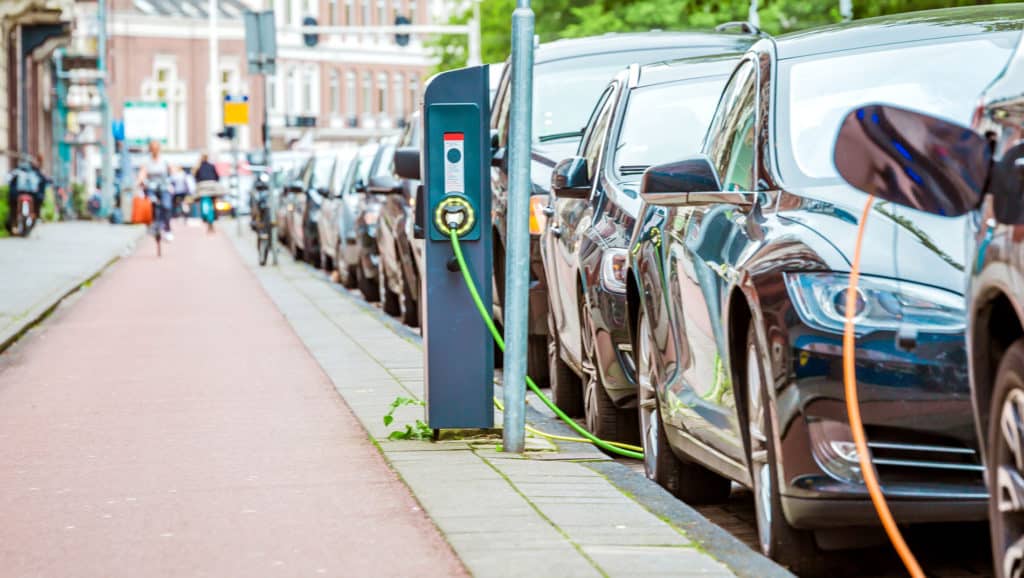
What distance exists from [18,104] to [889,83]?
45175 mm

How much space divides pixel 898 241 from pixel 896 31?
189cm

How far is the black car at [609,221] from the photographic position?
8.96 meters

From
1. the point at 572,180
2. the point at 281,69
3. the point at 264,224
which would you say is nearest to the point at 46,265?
the point at 264,224

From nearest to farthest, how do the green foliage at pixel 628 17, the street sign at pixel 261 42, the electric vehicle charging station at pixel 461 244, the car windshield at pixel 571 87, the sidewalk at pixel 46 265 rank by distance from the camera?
1. the electric vehicle charging station at pixel 461 244
2. the car windshield at pixel 571 87
3. the sidewalk at pixel 46 265
4. the street sign at pixel 261 42
5. the green foliage at pixel 628 17

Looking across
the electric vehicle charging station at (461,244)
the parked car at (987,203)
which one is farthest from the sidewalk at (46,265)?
the parked car at (987,203)

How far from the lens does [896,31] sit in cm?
747

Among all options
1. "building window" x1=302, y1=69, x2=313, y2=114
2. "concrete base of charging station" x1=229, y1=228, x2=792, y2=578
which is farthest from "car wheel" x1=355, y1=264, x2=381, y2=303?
"building window" x1=302, y1=69, x2=313, y2=114

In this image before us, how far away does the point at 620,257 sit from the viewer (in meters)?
8.90

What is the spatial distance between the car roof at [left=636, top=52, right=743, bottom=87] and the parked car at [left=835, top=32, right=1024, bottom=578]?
226 inches

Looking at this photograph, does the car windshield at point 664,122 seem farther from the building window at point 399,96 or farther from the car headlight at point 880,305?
the building window at point 399,96

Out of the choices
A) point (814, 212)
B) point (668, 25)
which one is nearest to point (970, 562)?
point (814, 212)

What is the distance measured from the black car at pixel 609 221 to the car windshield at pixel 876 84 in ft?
5.79

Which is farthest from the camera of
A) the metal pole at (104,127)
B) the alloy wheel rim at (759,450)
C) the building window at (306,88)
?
the building window at (306,88)

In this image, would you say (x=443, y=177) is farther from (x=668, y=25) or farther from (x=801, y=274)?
(x=668, y=25)
